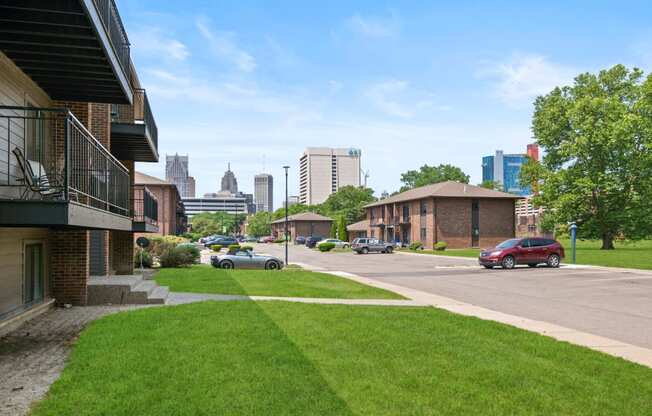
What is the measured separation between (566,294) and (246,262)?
17.7 m

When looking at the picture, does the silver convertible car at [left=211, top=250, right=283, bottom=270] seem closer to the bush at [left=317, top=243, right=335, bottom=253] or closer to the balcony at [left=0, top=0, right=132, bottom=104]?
the balcony at [left=0, top=0, right=132, bottom=104]

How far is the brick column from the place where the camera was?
13.8m

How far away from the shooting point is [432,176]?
4427 inches

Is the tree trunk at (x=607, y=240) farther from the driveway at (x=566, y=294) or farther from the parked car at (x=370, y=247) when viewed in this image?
the driveway at (x=566, y=294)

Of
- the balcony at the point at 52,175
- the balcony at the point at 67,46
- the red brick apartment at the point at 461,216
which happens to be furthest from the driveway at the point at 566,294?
the red brick apartment at the point at 461,216

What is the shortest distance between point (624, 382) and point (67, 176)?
7376mm

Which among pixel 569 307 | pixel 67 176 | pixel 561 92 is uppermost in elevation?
pixel 561 92

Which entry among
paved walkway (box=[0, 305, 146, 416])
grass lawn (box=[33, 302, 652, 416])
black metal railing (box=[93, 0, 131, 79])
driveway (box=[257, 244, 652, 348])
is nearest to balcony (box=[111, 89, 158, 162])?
black metal railing (box=[93, 0, 131, 79])

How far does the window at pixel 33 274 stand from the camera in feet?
39.5

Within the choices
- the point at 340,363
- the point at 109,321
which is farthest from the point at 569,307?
the point at 109,321

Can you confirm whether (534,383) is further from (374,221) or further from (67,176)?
(374,221)

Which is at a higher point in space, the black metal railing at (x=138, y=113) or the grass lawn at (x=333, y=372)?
the black metal railing at (x=138, y=113)

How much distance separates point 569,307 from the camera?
587 inches

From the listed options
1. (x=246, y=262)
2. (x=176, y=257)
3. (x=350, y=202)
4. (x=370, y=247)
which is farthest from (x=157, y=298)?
(x=350, y=202)
